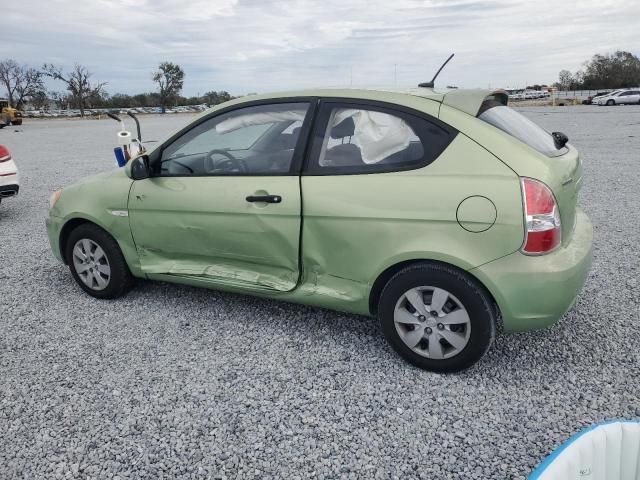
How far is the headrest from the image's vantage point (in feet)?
10.6

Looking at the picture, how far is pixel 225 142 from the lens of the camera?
3816 millimetres

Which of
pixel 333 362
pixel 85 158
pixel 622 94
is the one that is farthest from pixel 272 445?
pixel 622 94

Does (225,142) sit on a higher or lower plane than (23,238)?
higher

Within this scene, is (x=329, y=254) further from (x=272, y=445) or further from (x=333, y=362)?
(x=272, y=445)

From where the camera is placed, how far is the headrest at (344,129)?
325 centimetres

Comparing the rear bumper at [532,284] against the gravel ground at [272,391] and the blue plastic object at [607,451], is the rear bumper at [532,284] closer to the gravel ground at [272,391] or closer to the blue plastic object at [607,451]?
the gravel ground at [272,391]

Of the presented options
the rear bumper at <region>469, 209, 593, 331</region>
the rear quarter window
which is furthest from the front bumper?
the rear bumper at <region>469, 209, 593, 331</region>

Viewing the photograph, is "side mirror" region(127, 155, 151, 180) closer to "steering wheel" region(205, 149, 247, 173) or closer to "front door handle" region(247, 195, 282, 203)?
"steering wheel" region(205, 149, 247, 173)

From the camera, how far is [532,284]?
2.73 metres

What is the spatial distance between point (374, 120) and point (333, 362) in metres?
1.47

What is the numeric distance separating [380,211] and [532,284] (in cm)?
88

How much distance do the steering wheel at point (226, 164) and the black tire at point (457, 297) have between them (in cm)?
128

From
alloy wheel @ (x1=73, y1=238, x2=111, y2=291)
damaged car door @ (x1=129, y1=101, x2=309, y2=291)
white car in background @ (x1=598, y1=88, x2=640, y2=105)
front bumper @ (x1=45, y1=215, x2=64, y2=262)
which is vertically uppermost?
white car in background @ (x1=598, y1=88, x2=640, y2=105)

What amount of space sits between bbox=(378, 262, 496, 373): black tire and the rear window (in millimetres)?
859
